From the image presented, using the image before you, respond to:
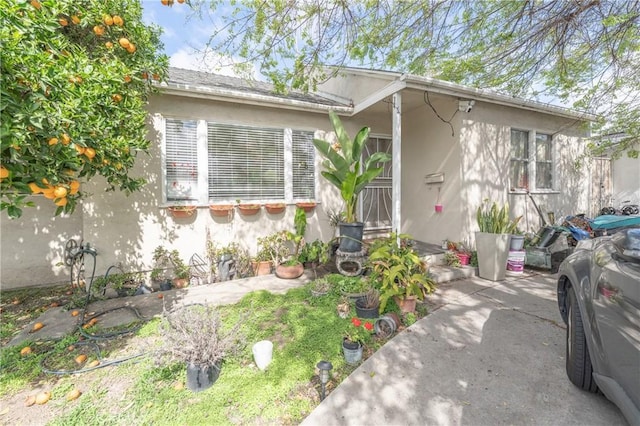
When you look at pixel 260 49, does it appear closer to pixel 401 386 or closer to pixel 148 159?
pixel 148 159

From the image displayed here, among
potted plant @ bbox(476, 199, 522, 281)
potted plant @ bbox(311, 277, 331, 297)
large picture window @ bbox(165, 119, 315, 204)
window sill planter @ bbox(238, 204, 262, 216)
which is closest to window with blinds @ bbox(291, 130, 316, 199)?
large picture window @ bbox(165, 119, 315, 204)

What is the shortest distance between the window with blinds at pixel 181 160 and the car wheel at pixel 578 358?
18.1 ft

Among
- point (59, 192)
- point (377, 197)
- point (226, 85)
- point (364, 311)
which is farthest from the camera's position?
point (377, 197)

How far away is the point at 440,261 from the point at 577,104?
4816mm

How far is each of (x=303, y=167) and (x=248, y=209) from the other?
1591 millimetres

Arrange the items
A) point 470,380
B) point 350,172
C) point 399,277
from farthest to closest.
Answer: point 350,172 < point 399,277 < point 470,380

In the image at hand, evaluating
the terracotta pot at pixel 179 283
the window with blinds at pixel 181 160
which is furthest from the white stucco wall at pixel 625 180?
the terracotta pot at pixel 179 283

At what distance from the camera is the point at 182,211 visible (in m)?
5.00

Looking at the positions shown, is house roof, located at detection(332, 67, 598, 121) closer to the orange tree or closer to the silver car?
the silver car

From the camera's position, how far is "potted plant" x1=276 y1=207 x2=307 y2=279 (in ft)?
16.9

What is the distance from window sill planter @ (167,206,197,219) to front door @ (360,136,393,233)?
406 centimetres

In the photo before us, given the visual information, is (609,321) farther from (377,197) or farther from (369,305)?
(377,197)

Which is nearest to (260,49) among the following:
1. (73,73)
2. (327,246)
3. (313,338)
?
(73,73)

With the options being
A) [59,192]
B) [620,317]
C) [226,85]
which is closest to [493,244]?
[620,317]
